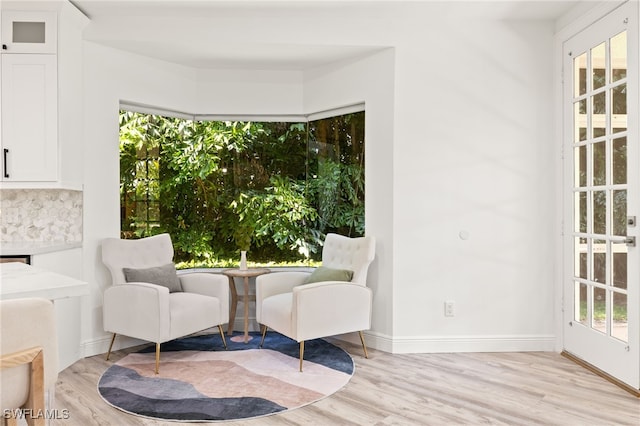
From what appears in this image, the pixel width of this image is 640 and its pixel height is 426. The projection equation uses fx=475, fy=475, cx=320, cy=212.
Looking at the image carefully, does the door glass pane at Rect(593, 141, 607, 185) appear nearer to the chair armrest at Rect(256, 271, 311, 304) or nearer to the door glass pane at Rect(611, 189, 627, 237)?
the door glass pane at Rect(611, 189, 627, 237)

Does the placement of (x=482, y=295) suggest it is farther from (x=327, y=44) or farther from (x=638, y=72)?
(x=327, y=44)

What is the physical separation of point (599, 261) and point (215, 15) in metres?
3.29

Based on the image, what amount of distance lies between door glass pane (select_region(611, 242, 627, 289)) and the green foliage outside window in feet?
6.90

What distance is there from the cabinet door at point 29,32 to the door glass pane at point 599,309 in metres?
4.08

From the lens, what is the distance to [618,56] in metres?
3.07

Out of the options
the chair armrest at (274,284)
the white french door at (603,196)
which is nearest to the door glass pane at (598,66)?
the white french door at (603,196)

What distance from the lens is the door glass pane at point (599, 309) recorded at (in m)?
3.19

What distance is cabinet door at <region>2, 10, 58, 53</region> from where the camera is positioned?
320 centimetres

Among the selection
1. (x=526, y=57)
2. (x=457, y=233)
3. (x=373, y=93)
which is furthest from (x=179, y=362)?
(x=526, y=57)

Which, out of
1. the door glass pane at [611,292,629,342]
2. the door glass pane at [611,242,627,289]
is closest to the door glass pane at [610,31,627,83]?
the door glass pane at [611,242,627,289]

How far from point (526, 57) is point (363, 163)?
1.53m

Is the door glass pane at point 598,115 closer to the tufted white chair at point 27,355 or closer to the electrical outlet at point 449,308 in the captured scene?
the electrical outlet at point 449,308

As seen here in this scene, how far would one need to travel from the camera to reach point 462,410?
2.59 m

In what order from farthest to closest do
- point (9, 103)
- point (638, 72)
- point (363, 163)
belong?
1. point (363, 163)
2. point (9, 103)
3. point (638, 72)
